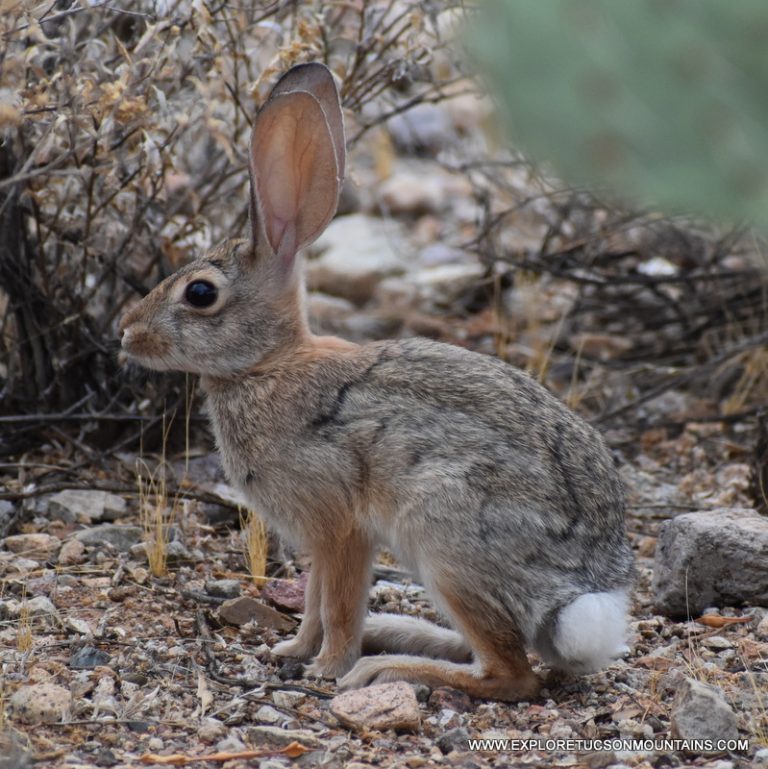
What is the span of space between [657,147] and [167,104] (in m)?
2.80

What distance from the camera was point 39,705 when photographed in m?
3.94

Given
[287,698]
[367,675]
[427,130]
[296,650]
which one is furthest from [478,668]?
[427,130]

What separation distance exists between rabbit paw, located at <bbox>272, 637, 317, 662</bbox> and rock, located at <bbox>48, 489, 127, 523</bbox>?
53.1 inches

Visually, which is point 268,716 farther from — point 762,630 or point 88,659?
point 762,630

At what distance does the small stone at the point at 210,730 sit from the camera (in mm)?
3969

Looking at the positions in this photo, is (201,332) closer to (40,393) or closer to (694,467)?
(40,393)

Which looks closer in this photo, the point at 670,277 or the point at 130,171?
the point at 130,171

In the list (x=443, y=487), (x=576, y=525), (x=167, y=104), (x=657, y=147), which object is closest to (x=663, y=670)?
(x=576, y=525)

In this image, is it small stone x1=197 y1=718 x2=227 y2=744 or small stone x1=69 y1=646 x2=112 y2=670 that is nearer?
small stone x1=197 y1=718 x2=227 y2=744

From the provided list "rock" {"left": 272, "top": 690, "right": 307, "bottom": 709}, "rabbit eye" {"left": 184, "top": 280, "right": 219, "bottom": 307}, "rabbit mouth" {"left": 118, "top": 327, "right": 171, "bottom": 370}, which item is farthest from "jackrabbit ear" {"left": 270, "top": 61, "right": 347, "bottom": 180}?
"rock" {"left": 272, "top": 690, "right": 307, "bottom": 709}

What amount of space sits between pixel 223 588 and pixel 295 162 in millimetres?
1656

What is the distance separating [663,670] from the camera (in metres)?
4.62

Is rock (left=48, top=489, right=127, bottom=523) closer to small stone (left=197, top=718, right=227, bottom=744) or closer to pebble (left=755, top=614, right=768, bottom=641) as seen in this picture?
small stone (left=197, top=718, right=227, bottom=744)

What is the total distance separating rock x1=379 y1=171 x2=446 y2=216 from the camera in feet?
36.6
